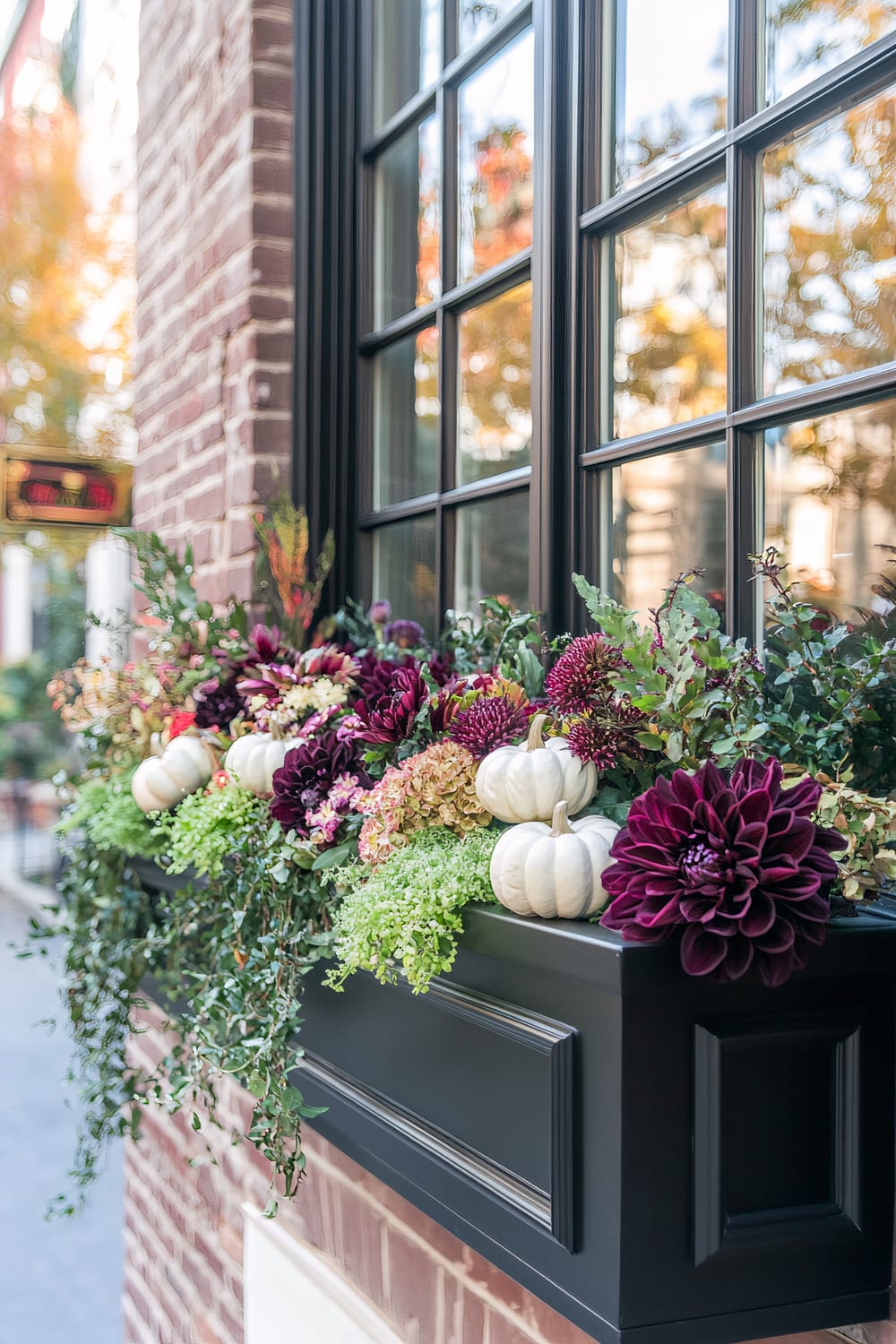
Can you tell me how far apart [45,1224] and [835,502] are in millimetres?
4441

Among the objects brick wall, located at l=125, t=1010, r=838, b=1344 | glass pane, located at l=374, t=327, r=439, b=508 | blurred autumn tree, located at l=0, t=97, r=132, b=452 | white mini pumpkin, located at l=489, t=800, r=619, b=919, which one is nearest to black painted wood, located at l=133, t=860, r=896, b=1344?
white mini pumpkin, located at l=489, t=800, r=619, b=919

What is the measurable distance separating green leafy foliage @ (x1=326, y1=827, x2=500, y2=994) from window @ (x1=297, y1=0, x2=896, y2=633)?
41cm

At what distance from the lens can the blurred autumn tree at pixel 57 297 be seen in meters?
6.52

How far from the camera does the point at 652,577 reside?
54.0 inches

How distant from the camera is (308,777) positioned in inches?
52.4

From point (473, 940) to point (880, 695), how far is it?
0.44 meters

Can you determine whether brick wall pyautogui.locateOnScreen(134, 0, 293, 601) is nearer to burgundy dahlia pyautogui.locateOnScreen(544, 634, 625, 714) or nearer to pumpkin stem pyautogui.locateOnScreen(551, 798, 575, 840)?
burgundy dahlia pyautogui.locateOnScreen(544, 634, 625, 714)

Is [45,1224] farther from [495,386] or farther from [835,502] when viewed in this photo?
[835,502]

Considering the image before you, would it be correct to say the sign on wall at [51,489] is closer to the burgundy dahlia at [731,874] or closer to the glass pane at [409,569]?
the glass pane at [409,569]

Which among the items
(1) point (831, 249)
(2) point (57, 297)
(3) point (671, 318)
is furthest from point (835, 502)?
(2) point (57, 297)

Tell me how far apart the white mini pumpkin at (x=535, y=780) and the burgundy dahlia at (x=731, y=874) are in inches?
7.0

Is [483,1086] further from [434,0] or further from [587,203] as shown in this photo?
[434,0]

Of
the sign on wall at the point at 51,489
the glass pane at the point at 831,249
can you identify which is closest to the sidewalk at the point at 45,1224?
the sign on wall at the point at 51,489

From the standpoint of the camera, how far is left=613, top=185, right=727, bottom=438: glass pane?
1.28 meters
